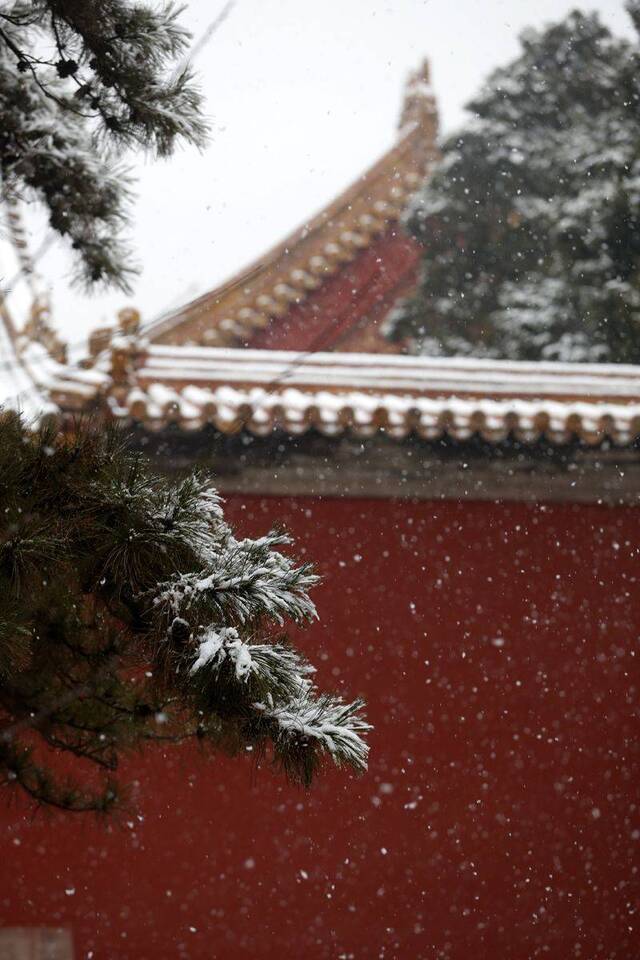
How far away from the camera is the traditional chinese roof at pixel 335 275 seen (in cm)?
500

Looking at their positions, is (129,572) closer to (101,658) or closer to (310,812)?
(101,658)

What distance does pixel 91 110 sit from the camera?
1903mm

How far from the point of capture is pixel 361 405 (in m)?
3.26

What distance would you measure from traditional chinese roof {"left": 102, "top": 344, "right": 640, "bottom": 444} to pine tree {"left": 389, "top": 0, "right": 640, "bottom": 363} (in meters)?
3.71

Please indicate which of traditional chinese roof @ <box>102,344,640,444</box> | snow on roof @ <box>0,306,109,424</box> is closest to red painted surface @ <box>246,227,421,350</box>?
traditional chinese roof @ <box>102,344,640,444</box>

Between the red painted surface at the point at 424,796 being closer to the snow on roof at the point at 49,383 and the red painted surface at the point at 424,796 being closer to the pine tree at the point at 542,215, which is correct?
the snow on roof at the point at 49,383

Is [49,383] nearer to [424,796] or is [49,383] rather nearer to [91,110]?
[91,110]

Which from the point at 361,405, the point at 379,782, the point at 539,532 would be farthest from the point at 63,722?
the point at 539,532

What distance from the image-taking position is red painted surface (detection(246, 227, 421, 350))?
213 inches

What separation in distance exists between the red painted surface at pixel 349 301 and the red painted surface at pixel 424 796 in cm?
208

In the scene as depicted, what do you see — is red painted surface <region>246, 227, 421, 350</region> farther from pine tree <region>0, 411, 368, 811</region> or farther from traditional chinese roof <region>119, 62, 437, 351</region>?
pine tree <region>0, 411, 368, 811</region>

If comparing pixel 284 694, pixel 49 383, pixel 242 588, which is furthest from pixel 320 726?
pixel 49 383

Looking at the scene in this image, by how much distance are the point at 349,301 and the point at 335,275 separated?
0.66 feet

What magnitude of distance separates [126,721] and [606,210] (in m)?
6.65
